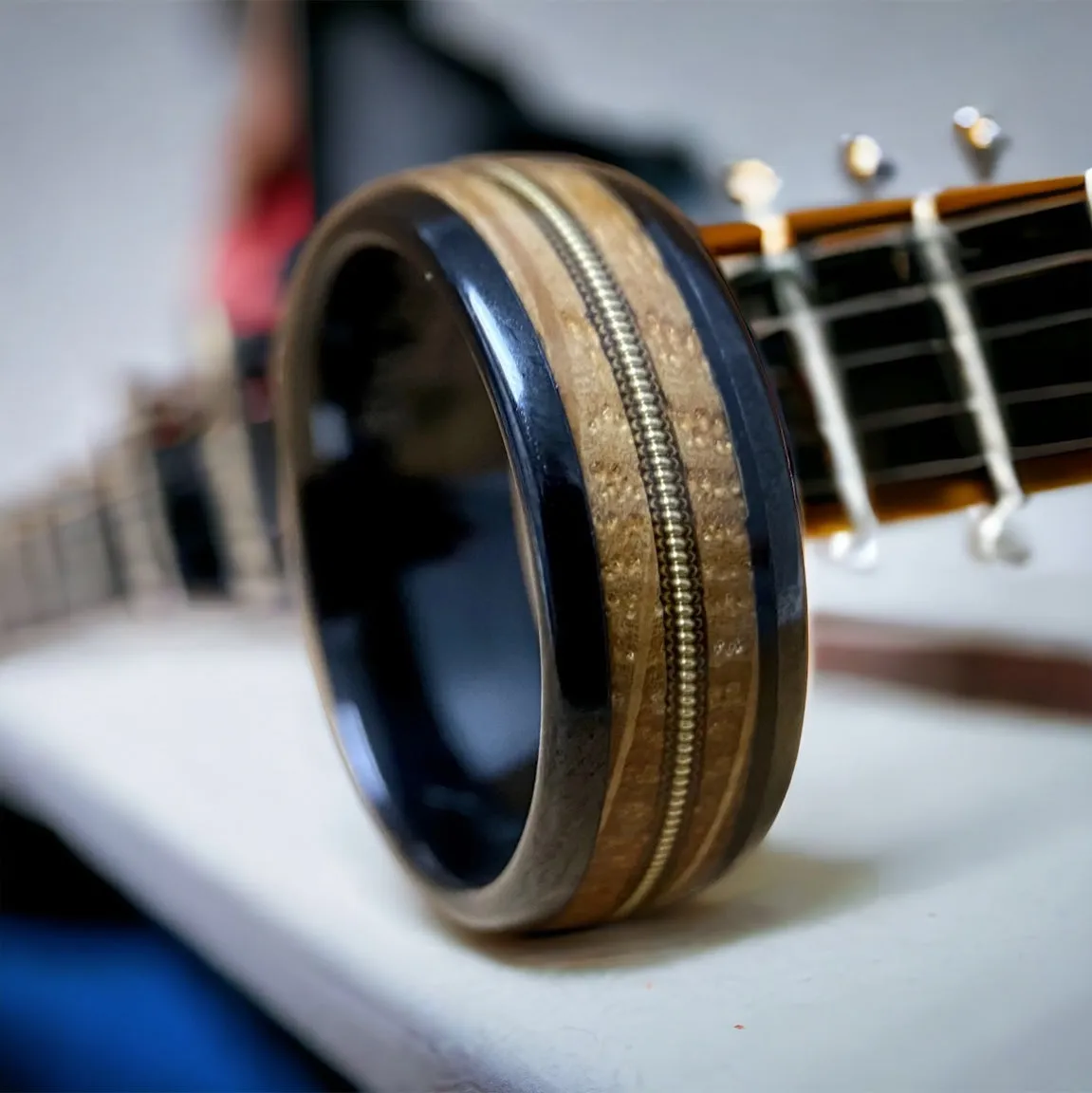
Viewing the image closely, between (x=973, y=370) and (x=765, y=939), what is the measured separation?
0.51 feet

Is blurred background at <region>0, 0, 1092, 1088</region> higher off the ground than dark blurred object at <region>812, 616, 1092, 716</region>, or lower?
higher

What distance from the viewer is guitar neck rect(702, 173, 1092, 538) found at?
259mm

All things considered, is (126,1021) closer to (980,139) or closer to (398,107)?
(980,139)

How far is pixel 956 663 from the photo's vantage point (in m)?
0.39

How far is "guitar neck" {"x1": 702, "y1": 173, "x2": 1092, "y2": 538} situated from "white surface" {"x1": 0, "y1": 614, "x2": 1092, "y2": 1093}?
8 cm

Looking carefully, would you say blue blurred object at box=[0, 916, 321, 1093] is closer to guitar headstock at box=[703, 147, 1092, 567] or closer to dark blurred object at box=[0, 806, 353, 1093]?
dark blurred object at box=[0, 806, 353, 1093]

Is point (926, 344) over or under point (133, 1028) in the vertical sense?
over

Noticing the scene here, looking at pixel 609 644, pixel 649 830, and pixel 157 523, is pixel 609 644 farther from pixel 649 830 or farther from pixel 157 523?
pixel 157 523

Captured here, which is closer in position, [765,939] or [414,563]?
[765,939]

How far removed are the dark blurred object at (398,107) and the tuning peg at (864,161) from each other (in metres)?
0.26

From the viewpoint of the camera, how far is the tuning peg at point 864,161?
0.95 ft

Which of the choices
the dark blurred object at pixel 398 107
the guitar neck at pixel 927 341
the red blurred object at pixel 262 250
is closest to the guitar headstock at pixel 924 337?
the guitar neck at pixel 927 341

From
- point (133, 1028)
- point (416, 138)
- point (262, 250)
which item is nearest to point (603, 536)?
point (133, 1028)

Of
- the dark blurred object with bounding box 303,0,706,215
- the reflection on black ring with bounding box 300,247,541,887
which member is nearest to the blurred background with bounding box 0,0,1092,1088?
the dark blurred object with bounding box 303,0,706,215
